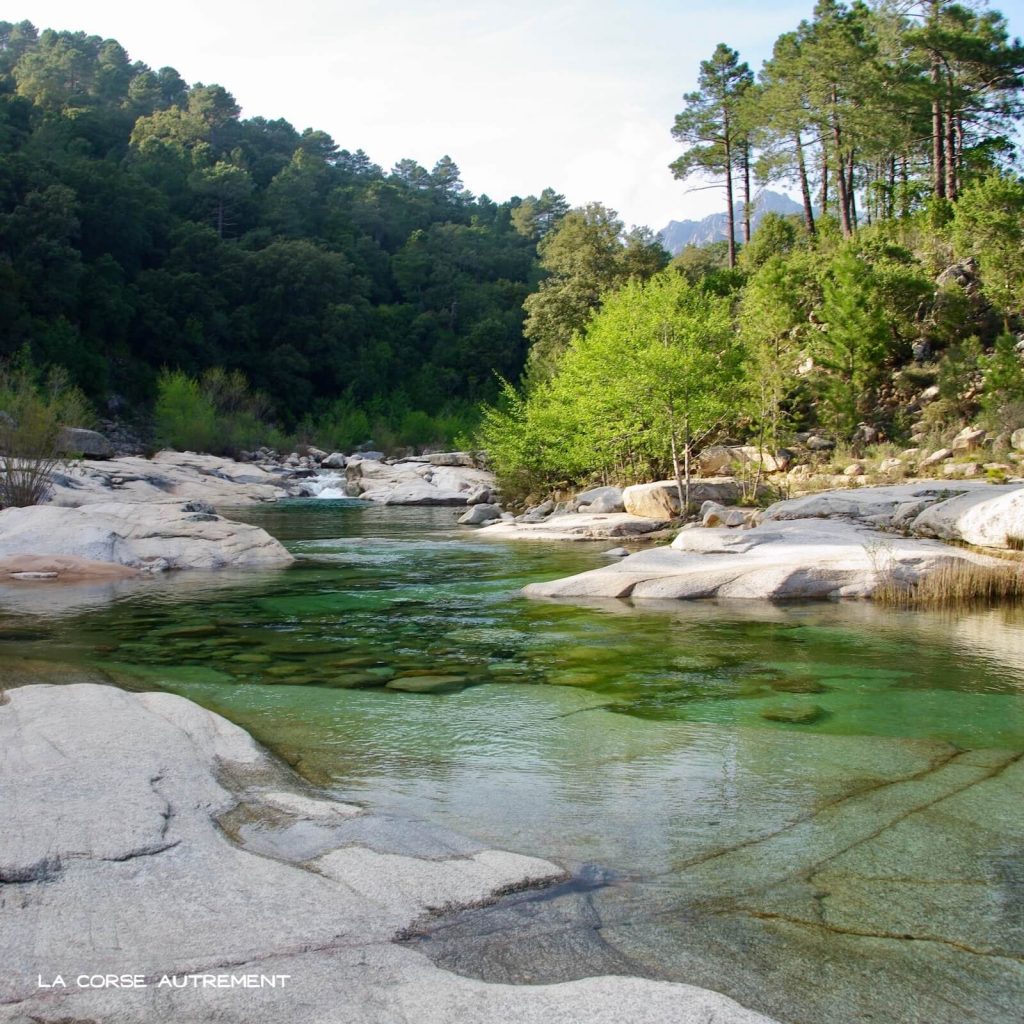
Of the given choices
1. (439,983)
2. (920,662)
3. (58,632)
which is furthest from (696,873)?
(58,632)

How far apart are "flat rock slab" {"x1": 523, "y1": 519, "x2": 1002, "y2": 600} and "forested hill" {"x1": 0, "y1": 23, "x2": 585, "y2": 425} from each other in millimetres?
45639

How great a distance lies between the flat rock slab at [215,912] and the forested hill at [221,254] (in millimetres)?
50650

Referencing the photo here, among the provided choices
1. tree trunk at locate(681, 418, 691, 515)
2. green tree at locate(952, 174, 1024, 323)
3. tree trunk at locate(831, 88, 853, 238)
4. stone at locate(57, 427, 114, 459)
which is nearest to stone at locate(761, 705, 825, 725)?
tree trunk at locate(681, 418, 691, 515)

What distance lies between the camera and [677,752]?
566cm

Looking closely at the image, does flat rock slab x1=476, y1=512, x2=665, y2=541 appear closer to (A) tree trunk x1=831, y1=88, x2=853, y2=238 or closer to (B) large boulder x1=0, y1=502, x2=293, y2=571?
(B) large boulder x1=0, y1=502, x2=293, y2=571

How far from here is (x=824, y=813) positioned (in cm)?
461

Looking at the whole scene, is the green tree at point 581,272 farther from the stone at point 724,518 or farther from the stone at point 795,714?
the stone at point 795,714

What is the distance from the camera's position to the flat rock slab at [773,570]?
11227mm

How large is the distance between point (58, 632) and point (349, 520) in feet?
52.3

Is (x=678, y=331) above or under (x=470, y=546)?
above

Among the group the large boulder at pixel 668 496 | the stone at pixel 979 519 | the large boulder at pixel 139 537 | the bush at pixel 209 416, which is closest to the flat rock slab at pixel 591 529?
the large boulder at pixel 668 496

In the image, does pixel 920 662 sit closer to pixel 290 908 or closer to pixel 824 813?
pixel 824 813

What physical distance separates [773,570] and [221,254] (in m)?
59.4

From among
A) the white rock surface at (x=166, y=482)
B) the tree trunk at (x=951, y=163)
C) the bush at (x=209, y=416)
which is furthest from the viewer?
the bush at (x=209, y=416)
